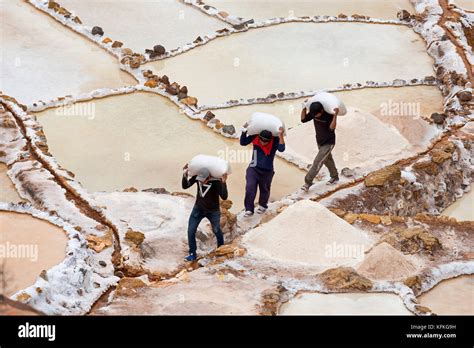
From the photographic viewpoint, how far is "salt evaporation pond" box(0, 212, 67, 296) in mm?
9148

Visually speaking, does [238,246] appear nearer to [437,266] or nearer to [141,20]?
[437,266]

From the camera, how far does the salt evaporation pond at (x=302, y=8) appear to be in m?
19.7

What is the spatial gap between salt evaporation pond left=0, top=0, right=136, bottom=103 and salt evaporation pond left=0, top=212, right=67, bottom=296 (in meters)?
5.24

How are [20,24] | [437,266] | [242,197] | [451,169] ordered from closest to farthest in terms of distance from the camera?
[437,266], [242,197], [451,169], [20,24]

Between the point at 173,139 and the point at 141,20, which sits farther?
the point at 141,20

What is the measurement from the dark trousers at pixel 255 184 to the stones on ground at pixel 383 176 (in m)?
1.57

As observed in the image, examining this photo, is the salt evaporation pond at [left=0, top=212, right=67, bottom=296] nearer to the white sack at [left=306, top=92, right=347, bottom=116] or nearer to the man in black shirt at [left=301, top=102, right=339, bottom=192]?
the man in black shirt at [left=301, top=102, right=339, bottom=192]

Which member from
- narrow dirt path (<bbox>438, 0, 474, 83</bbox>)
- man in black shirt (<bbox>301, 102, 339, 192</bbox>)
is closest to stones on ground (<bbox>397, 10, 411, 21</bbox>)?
narrow dirt path (<bbox>438, 0, 474, 83</bbox>)

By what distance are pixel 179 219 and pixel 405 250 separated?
253cm

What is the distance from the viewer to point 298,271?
10195 mm

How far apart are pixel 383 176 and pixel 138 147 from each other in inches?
129

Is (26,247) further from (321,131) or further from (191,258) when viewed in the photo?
(321,131)

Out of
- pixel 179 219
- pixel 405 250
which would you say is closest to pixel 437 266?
pixel 405 250

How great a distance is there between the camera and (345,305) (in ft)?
30.0
